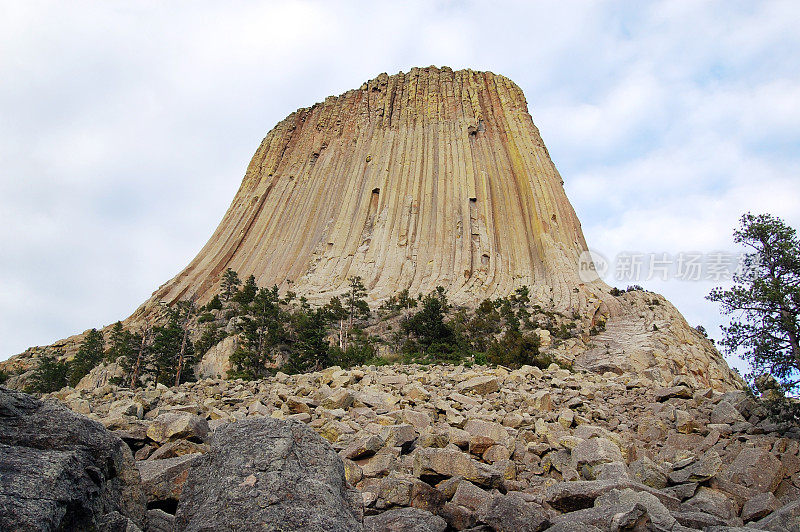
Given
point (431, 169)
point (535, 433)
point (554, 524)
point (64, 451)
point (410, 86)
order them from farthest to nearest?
1. point (410, 86)
2. point (431, 169)
3. point (535, 433)
4. point (554, 524)
5. point (64, 451)

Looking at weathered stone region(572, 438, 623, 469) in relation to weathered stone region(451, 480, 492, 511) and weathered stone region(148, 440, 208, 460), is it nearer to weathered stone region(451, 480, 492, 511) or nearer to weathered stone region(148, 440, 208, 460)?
weathered stone region(451, 480, 492, 511)

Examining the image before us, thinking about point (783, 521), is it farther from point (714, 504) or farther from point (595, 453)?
point (595, 453)

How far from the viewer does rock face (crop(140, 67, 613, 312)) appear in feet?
159

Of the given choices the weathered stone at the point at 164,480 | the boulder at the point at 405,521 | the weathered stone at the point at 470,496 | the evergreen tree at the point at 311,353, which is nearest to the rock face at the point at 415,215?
the evergreen tree at the point at 311,353

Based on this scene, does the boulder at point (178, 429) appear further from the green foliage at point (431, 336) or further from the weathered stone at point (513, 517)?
the green foliage at point (431, 336)

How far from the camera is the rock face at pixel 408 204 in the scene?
48469mm

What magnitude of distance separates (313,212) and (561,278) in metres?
27.3

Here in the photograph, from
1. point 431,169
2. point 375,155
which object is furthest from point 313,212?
point 431,169

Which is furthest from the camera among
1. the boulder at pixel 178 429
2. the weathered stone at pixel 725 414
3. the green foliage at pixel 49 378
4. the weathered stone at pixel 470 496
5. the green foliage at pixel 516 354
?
the green foliage at pixel 49 378

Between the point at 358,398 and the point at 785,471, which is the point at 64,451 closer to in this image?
the point at 358,398

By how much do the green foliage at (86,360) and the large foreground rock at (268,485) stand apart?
34.3 meters

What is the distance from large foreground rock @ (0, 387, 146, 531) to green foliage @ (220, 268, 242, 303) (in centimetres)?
4708

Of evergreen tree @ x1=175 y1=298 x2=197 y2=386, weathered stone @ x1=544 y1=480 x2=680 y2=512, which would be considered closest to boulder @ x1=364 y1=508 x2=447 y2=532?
weathered stone @ x1=544 y1=480 x2=680 y2=512

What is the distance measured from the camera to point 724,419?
10234mm
